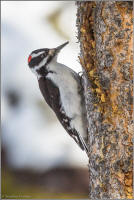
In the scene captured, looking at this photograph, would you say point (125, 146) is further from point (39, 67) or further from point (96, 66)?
point (39, 67)

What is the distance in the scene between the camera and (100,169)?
105 inches

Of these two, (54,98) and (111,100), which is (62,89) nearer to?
(54,98)

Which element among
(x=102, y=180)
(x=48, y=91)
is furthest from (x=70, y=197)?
(x=102, y=180)

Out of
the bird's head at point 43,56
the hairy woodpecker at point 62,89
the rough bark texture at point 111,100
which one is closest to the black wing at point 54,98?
the hairy woodpecker at point 62,89

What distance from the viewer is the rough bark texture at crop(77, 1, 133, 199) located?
2.52m

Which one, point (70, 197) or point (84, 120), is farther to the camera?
point (70, 197)

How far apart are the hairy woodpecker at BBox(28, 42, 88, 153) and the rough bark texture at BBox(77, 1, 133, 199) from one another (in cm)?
67

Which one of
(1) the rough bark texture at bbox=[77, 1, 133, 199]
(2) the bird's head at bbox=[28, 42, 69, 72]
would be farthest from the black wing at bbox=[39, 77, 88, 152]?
(1) the rough bark texture at bbox=[77, 1, 133, 199]

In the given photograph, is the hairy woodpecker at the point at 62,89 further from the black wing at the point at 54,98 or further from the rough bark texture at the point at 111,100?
the rough bark texture at the point at 111,100

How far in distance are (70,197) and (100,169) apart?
1882mm

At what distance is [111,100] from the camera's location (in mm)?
2611

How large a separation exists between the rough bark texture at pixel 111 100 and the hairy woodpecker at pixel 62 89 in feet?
2.19

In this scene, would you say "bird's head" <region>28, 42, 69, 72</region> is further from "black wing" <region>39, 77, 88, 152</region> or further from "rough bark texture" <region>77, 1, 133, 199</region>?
"rough bark texture" <region>77, 1, 133, 199</region>

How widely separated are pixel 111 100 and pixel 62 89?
1.06 meters
